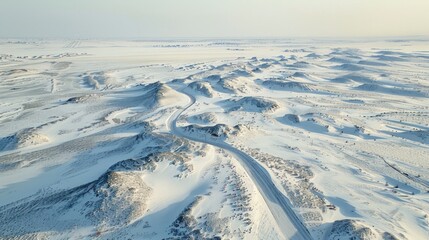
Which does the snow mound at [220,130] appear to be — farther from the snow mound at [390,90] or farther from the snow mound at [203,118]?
the snow mound at [390,90]

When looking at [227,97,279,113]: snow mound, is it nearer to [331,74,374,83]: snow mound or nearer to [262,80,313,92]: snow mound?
[262,80,313,92]: snow mound

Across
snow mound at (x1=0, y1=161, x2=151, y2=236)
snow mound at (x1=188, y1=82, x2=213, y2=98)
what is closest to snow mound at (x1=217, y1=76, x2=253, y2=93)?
snow mound at (x1=188, y1=82, x2=213, y2=98)

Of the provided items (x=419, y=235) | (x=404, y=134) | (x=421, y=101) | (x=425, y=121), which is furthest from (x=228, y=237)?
(x=421, y=101)

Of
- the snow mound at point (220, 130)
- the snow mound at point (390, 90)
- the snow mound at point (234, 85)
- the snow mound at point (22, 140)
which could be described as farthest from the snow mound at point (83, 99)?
the snow mound at point (390, 90)

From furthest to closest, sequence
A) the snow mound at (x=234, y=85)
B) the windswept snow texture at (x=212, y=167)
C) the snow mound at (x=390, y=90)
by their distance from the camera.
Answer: the snow mound at (x=234, y=85)
the snow mound at (x=390, y=90)
the windswept snow texture at (x=212, y=167)

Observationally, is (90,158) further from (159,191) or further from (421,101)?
(421,101)

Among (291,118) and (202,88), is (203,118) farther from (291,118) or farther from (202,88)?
(202,88)

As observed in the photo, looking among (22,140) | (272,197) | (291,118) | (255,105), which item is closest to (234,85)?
(255,105)
